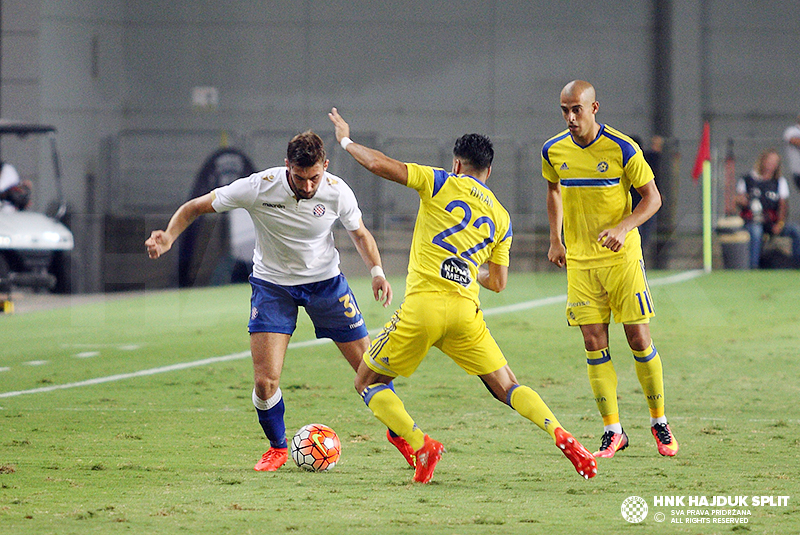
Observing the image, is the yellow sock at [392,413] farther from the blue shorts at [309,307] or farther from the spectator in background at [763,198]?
the spectator in background at [763,198]

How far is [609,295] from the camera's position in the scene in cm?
707

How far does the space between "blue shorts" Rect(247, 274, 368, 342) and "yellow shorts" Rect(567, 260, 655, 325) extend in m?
1.44

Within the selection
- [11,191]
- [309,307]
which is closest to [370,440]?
[309,307]

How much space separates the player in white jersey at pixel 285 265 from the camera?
6.55m

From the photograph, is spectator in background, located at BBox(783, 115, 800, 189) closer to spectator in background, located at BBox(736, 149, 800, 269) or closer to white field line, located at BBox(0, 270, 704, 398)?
spectator in background, located at BBox(736, 149, 800, 269)

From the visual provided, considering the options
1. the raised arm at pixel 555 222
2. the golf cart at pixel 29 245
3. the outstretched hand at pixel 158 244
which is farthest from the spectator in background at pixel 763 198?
the outstretched hand at pixel 158 244

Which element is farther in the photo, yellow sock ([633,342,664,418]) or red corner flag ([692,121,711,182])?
red corner flag ([692,121,711,182])

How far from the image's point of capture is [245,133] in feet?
86.4

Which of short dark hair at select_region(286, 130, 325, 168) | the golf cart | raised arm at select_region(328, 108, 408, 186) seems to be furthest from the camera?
the golf cart

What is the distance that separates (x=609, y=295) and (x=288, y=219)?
2.12 meters

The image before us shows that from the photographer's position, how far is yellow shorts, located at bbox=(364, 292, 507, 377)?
5992 mm

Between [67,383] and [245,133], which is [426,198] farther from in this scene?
[245,133]

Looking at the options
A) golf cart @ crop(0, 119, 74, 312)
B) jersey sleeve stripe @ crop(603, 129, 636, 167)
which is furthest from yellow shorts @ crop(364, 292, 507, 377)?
golf cart @ crop(0, 119, 74, 312)

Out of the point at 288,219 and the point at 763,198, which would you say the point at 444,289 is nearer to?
the point at 288,219
